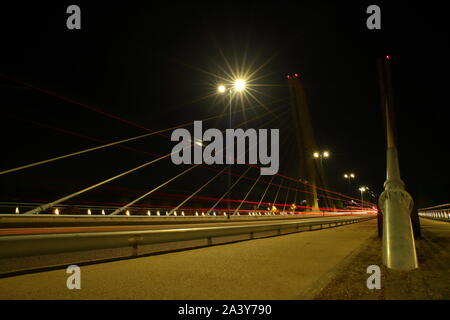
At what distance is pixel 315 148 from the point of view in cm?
3859

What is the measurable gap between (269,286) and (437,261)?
3.38 m

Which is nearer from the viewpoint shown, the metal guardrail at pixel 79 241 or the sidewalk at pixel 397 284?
the sidewalk at pixel 397 284

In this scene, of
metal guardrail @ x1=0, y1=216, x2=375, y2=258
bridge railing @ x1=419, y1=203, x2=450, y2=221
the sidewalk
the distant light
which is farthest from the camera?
bridge railing @ x1=419, y1=203, x2=450, y2=221

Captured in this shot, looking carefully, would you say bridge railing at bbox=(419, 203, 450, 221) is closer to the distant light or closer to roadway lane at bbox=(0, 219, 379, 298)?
the distant light

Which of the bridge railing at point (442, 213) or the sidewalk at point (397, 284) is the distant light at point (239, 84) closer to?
the sidewalk at point (397, 284)

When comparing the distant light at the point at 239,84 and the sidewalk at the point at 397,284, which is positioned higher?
the distant light at the point at 239,84

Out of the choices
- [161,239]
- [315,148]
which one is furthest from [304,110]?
[161,239]

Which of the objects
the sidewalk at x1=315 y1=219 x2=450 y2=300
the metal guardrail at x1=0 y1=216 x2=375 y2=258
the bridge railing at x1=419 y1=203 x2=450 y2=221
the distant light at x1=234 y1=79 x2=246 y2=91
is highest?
the distant light at x1=234 y1=79 x2=246 y2=91

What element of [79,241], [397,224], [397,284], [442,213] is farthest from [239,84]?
[442,213]

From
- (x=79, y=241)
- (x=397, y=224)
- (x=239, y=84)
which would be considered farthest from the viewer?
(x=239, y=84)

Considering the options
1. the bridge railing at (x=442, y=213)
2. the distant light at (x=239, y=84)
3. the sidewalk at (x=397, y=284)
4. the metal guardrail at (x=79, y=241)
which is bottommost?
the sidewalk at (x=397, y=284)

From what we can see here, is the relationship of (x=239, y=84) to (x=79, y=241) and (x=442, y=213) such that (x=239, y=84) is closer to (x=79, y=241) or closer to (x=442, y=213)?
(x=79, y=241)

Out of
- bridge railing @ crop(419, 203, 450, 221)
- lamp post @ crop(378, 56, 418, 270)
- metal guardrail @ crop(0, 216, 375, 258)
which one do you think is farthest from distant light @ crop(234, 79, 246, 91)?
bridge railing @ crop(419, 203, 450, 221)

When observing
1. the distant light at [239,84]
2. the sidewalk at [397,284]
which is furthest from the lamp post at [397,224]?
the distant light at [239,84]
